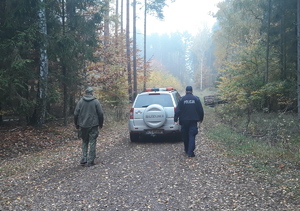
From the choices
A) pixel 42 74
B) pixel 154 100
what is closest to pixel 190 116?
pixel 154 100

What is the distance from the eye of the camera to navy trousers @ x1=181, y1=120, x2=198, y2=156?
8.10 meters

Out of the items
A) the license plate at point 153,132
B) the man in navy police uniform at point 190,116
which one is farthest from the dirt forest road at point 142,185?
the license plate at point 153,132

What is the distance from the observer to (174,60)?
101875mm

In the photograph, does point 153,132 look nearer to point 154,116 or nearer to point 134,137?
point 154,116

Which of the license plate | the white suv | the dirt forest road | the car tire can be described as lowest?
the dirt forest road

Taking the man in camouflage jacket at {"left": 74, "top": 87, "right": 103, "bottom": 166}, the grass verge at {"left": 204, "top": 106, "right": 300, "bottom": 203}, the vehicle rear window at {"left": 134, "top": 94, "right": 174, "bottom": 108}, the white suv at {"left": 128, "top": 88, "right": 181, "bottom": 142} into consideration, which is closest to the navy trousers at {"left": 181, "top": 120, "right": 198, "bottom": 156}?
the grass verge at {"left": 204, "top": 106, "right": 300, "bottom": 203}

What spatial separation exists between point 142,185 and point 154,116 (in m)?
4.41

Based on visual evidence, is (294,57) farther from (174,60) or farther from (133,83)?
(174,60)

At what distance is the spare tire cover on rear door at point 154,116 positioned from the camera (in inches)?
390

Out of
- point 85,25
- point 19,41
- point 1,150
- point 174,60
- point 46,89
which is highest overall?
point 174,60

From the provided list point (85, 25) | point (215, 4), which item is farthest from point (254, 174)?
point (215, 4)

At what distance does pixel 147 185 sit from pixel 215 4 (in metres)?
34.4

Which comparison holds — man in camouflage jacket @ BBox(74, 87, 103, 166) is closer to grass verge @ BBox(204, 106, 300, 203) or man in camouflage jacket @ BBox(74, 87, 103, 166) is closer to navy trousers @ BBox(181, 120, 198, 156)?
navy trousers @ BBox(181, 120, 198, 156)

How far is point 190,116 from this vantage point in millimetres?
8203
